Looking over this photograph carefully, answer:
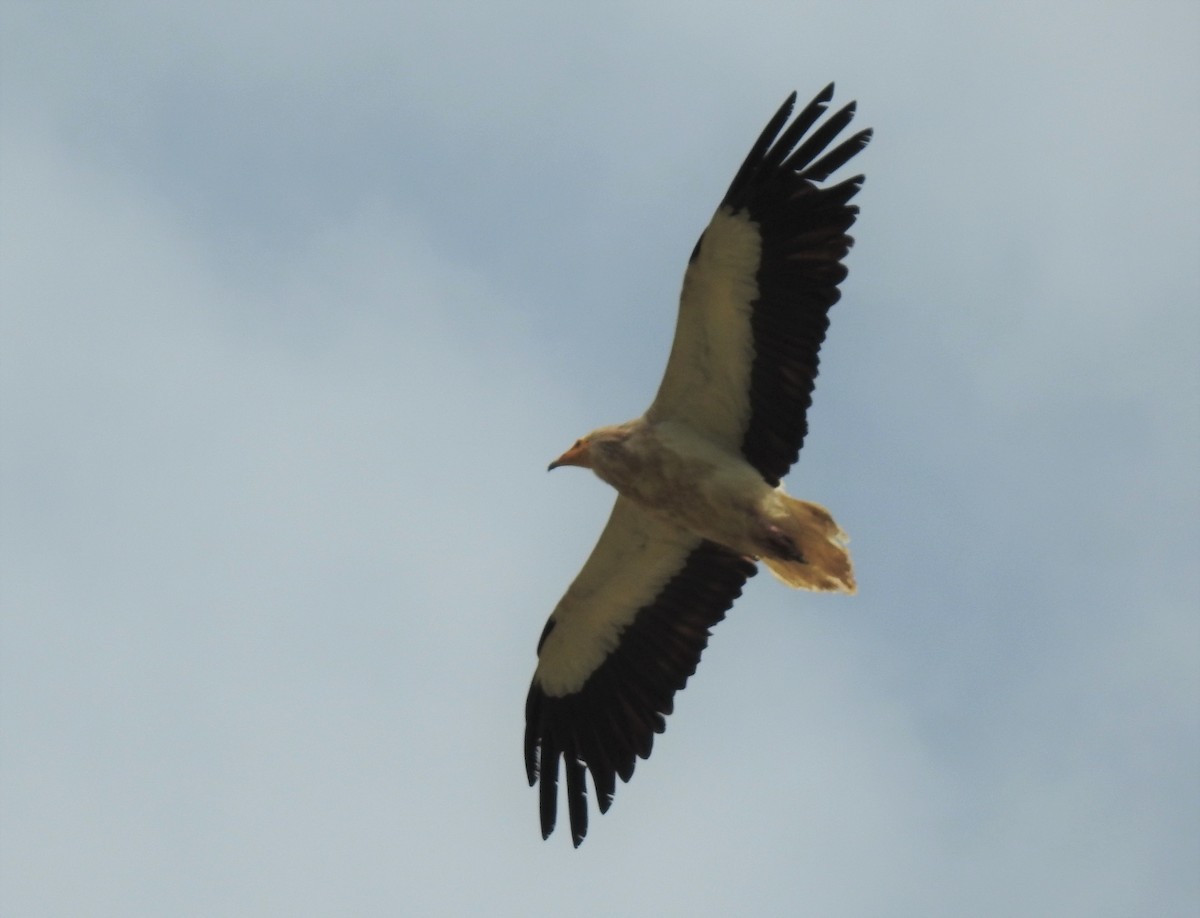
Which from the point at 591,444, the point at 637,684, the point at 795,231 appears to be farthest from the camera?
the point at 637,684

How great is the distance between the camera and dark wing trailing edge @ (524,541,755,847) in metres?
13.3

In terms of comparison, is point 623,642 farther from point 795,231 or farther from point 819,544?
point 795,231

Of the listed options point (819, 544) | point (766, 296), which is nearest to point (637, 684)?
point (819, 544)

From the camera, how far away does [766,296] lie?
12.1 metres

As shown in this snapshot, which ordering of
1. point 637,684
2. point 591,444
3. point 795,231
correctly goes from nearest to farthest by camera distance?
point 795,231
point 591,444
point 637,684

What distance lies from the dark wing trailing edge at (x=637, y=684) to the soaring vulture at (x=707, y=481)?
0.01 m

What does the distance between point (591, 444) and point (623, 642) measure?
65.7 inches

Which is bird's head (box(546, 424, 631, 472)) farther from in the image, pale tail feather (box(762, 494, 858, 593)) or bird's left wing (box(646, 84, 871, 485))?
pale tail feather (box(762, 494, 858, 593))

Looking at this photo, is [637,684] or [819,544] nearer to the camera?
[819,544]

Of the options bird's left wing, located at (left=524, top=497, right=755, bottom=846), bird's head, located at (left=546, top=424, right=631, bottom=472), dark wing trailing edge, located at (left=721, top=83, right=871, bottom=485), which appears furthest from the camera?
bird's left wing, located at (left=524, top=497, right=755, bottom=846)

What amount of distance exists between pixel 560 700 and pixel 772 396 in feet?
9.48

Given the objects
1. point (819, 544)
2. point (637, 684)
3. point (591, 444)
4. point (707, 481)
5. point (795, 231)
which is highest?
point (795, 231)

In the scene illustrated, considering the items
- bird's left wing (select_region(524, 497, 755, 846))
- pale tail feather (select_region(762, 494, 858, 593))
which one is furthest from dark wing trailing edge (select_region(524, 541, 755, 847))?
pale tail feather (select_region(762, 494, 858, 593))

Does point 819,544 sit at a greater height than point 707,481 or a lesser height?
lesser
